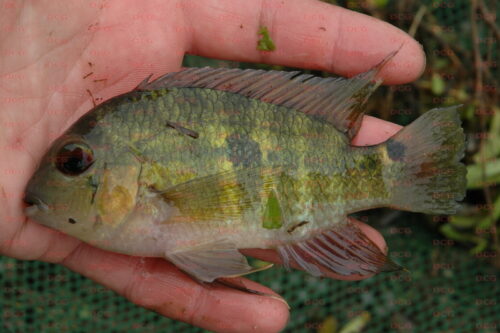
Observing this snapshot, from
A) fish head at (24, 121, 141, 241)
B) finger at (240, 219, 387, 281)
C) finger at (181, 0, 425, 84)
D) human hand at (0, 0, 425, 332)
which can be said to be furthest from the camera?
finger at (181, 0, 425, 84)

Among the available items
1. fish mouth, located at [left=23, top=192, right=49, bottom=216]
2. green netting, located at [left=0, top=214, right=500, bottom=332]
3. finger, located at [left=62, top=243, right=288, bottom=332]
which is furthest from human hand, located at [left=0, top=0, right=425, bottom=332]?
green netting, located at [left=0, top=214, right=500, bottom=332]

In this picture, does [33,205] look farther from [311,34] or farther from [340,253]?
[311,34]

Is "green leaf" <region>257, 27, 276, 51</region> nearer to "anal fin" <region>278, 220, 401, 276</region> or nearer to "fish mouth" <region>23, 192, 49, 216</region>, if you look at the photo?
"anal fin" <region>278, 220, 401, 276</region>

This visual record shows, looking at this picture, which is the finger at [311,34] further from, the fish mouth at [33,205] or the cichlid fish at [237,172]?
the fish mouth at [33,205]

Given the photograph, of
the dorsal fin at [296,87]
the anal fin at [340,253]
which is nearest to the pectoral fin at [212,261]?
the anal fin at [340,253]

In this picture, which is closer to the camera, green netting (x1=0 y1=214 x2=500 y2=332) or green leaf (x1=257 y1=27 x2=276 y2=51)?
green leaf (x1=257 y1=27 x2=276 y2=51)

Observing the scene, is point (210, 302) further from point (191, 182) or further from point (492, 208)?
point (492, 208)
